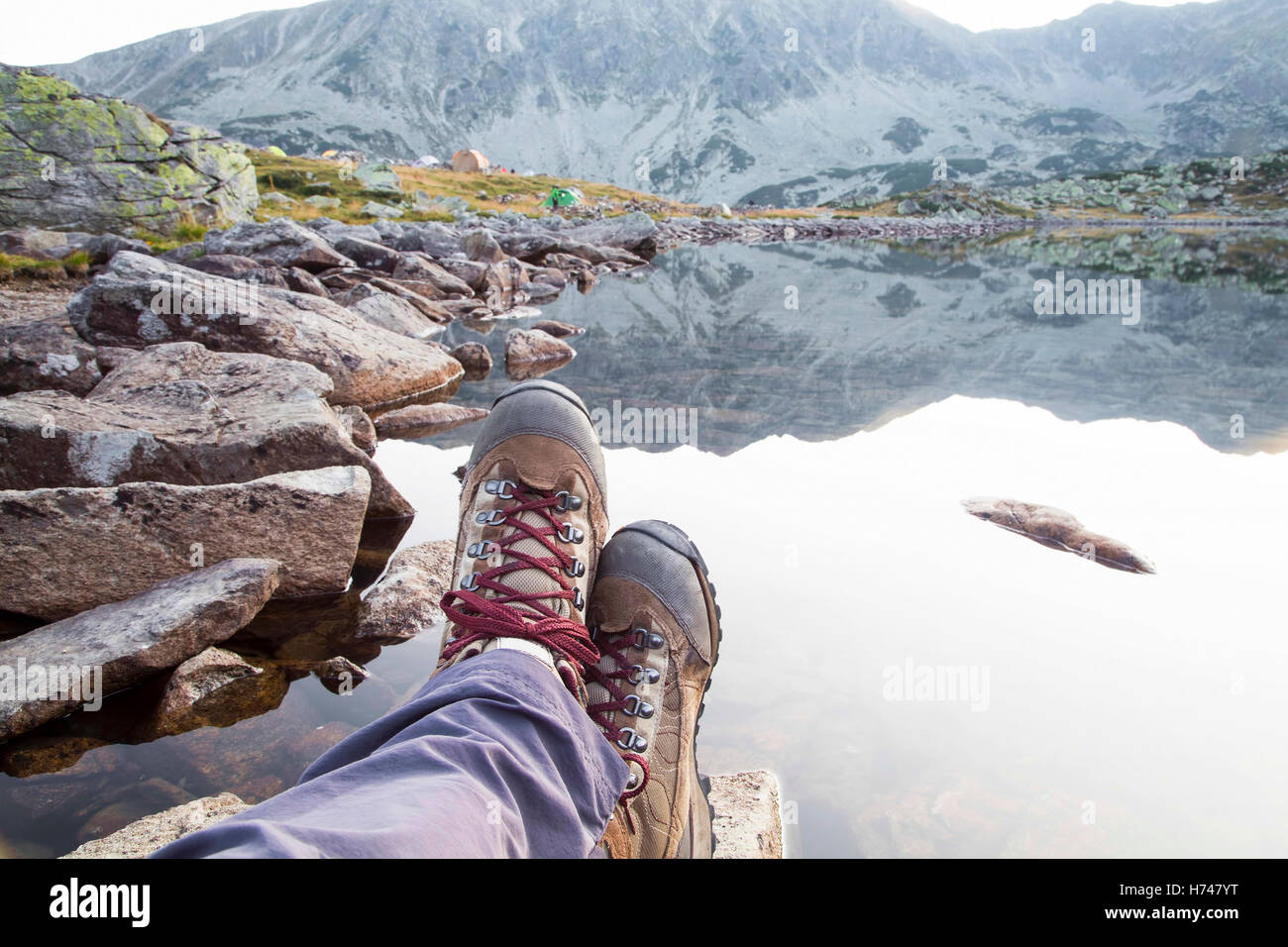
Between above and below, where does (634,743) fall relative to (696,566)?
below

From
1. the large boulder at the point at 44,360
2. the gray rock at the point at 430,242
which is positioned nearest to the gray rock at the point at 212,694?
the large boulder at the point at 44,360

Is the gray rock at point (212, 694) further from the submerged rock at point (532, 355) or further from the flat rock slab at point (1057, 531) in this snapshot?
the submerged rock at point (532, 355)

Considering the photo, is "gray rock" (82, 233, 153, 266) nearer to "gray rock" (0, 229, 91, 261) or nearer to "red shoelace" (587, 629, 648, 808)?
"gray rock" (0, 229, 91, 261)

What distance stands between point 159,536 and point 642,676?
2.27m

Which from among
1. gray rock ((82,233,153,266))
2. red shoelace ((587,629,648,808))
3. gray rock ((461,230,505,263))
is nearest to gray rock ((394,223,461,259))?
gray rock ((461,230,505,263))

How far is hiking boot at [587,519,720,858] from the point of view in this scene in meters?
2.23

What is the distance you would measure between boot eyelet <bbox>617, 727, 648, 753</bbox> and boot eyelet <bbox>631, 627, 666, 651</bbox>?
1.22 ft

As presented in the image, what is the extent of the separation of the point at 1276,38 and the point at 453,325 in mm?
273150

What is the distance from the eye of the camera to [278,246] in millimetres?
13109

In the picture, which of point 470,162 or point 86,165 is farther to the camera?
point 470,162

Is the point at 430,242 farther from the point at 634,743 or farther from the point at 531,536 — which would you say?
the point at 634,743

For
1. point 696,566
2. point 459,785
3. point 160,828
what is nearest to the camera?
point 459,785

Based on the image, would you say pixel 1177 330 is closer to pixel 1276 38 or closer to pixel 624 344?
pixel 624 344

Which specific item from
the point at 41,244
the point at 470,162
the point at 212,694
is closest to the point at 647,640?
the point at 212,694
